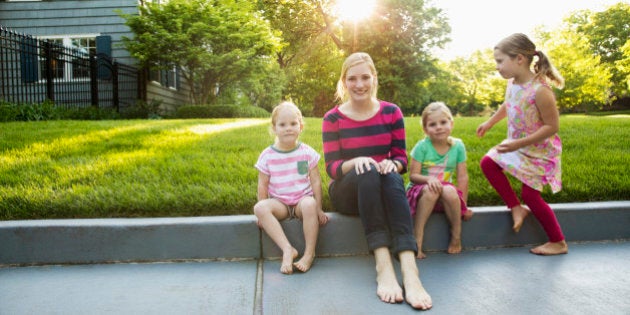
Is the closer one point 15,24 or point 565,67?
point 15,24

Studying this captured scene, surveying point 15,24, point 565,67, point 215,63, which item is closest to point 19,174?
point 215,63

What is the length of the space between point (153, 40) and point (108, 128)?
7433mm

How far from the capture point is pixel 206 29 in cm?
1406

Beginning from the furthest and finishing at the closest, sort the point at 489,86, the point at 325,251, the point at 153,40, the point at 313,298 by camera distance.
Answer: the point at 489,86
the point at 153,40
the point at 325,251
the point at 313,298

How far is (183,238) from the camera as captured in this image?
2.95 metres

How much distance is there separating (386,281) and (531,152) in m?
1.51

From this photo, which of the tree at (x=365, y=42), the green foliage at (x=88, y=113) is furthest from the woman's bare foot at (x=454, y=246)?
the tree at (x=365, y=42)

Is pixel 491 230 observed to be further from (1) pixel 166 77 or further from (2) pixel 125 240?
(1) pixel 166 77

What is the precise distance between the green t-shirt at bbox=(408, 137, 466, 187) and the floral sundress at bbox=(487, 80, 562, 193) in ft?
1.12

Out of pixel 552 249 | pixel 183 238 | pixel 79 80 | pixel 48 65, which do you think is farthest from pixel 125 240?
pixel 79 80

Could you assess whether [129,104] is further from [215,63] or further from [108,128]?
[108,128]

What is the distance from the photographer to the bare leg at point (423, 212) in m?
3.00

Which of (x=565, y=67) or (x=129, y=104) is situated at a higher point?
(x=565, y=67)

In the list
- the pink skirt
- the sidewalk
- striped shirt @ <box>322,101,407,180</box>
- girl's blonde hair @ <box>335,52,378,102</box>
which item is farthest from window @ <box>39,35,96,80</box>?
the pink skirt
